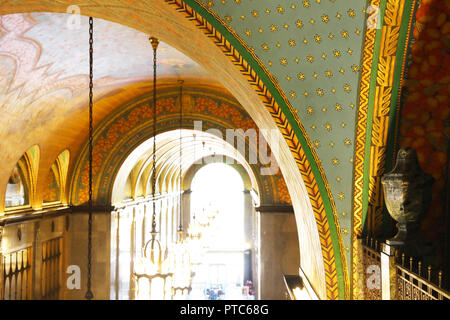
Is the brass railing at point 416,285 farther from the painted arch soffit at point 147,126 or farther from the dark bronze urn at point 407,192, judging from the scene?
the painted arch soffit at point 147,126

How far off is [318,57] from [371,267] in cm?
184

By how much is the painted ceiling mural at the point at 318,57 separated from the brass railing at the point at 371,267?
381 mm

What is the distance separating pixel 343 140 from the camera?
153 inches

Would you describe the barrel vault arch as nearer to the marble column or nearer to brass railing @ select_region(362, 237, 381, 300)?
brass railing @ select_region(362, 237, 381, 300)

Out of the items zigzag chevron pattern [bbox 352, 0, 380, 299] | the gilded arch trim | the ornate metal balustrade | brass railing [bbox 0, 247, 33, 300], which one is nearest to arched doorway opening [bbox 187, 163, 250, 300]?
the ornate metal balustrade

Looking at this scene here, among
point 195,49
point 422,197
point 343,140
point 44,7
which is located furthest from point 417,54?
point 44,7

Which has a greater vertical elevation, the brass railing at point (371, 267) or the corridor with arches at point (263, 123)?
the corridor with arches at point (263, 123)

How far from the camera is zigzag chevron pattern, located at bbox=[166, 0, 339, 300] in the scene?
146 inches

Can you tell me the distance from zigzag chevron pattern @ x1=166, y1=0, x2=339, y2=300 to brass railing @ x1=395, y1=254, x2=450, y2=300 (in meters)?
0.78

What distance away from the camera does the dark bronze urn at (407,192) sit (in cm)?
337

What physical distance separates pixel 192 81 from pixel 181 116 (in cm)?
97

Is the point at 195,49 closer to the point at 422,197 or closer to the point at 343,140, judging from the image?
the point at 343,140

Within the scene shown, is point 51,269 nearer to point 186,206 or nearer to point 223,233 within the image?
point 186,206

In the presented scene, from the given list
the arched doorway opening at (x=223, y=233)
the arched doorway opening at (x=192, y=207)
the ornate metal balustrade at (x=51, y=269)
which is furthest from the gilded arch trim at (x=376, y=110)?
the arched doorway opening at (x=223, y=233)
